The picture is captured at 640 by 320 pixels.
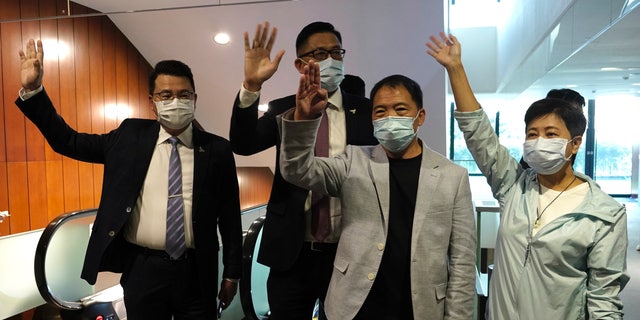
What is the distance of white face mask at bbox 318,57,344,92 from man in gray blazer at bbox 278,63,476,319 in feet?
0.96

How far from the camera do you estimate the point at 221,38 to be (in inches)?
190

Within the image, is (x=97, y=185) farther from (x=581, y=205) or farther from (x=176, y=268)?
(x=581, y=205)

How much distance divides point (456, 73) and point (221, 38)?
12.2 ft

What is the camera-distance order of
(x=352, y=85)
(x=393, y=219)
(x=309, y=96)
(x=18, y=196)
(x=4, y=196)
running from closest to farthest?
(x=309, y=96) → (x=393, y=219) → (x=352, y=85) → (x=4, y=196) → (x=18, y=196)

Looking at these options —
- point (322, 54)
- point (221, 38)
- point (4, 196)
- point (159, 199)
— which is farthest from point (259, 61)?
point (4, 196)

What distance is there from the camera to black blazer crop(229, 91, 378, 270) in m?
1.63

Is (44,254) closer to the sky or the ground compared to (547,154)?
closer to the ground

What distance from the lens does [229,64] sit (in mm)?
5184

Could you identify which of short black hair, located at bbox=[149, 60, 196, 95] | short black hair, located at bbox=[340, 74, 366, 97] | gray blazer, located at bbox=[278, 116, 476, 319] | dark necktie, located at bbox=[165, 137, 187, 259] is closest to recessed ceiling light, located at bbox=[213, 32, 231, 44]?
short black hair, located at bbox=[340, 74, 366, 97]

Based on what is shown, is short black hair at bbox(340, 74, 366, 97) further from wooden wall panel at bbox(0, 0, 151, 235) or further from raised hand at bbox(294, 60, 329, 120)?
wooden wall panel at bbox(0, 0, 151, 235)

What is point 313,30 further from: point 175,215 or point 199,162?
point 175,215

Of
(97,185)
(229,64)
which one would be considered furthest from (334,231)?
(97,185)

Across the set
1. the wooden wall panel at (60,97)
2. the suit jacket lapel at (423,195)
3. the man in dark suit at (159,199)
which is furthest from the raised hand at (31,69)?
the wooden wall panel at (60,97)

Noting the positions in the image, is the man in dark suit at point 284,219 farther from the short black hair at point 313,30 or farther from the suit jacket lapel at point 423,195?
the suit jacket lapel at point 423,195
